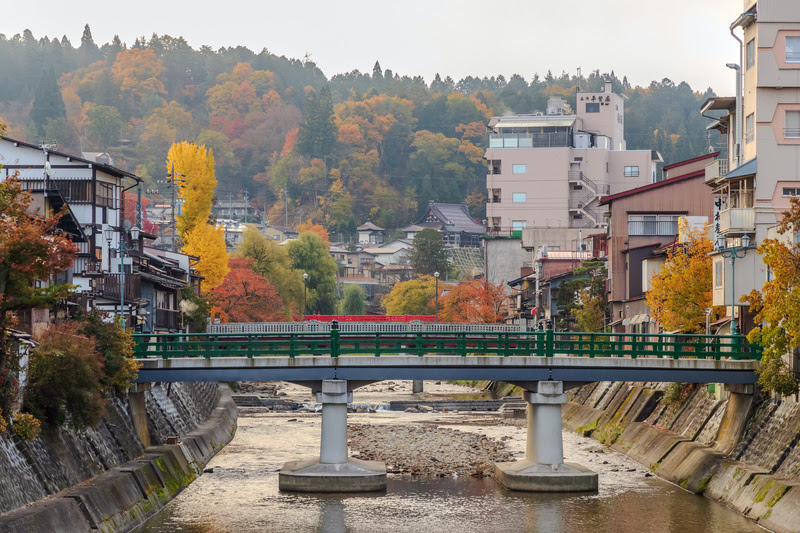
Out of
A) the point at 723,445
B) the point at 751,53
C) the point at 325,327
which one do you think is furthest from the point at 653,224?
the point at 723,445

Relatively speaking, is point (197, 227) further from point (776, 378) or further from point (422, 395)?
point (776, 378)

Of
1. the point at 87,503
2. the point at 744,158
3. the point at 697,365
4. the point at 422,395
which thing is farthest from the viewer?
the point at 422,395

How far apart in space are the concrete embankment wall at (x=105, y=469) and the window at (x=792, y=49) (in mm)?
27951

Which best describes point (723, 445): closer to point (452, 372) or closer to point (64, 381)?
point (452, 372)

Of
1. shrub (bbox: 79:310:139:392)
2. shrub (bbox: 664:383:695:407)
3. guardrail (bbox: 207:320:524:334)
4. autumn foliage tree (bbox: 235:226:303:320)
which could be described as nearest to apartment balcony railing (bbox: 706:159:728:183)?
shrub (bbox: 664:383:695:407)

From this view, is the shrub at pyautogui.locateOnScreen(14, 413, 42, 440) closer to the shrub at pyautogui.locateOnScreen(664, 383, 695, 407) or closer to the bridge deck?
the bridge deck

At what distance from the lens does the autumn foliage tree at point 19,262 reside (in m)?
26.7

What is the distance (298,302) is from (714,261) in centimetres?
7187

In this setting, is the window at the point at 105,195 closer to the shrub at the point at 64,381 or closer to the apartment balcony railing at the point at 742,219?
the shrub at the point at 64,381

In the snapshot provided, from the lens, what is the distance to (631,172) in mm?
134750

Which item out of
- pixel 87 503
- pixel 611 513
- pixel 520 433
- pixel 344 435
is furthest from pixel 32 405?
pixel 520 433

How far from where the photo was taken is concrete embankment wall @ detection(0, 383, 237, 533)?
2612 cm

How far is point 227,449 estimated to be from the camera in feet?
174

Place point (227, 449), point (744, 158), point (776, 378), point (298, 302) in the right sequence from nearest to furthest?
point (776, 378)
point (744, 158)
point (227, 449)
point (298, 302)
